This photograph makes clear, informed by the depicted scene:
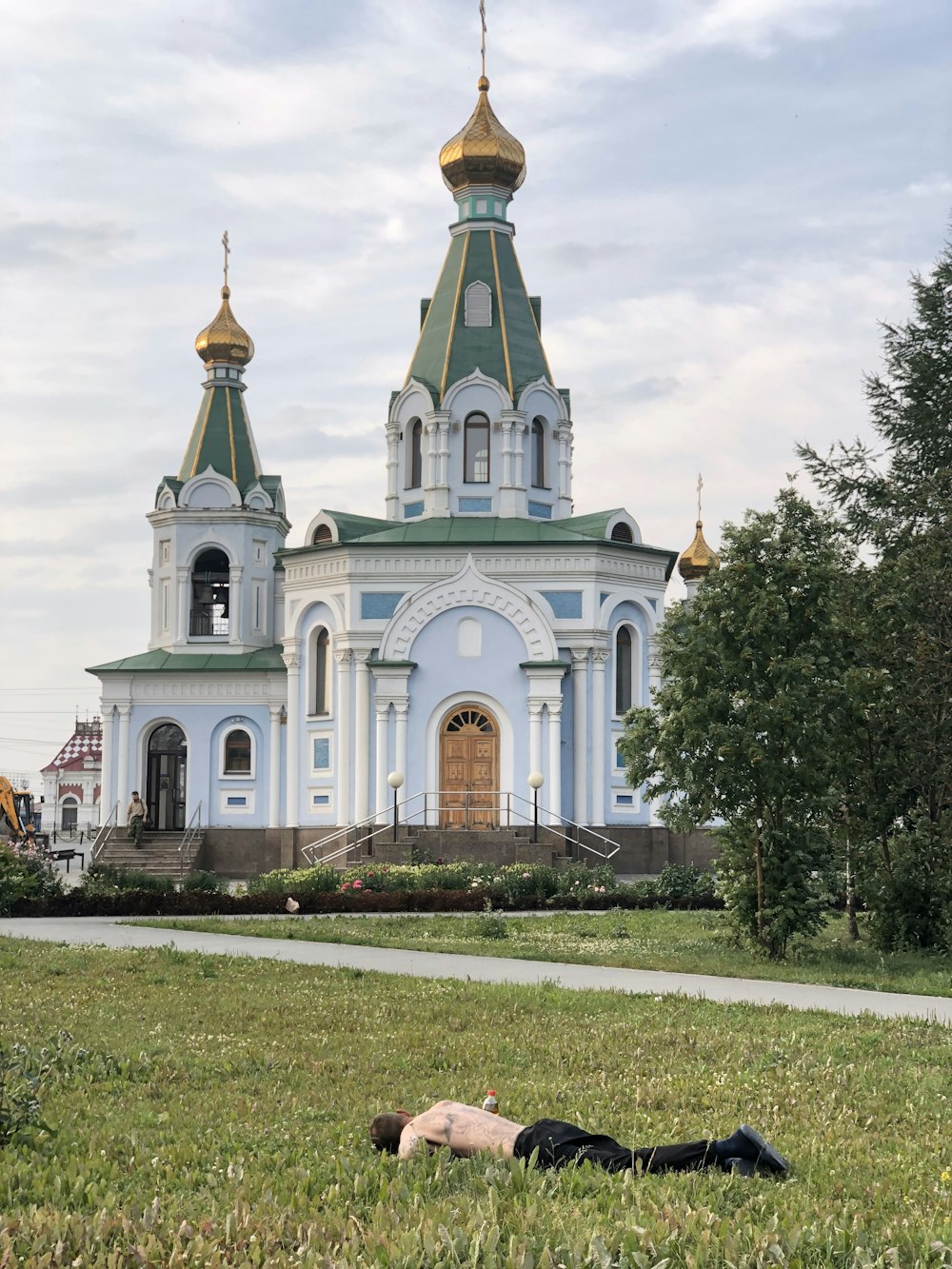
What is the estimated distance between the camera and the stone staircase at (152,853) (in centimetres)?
3284

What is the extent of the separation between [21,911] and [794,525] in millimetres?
11579

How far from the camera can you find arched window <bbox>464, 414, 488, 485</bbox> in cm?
3394

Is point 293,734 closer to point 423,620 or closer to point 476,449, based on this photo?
point 423,620

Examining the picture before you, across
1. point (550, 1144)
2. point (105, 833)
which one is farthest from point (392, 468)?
point (550, 1144)

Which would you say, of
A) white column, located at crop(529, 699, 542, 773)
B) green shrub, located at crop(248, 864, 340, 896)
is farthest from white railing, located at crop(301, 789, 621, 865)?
green shrub, located at crop(248, 864, 340, 896)

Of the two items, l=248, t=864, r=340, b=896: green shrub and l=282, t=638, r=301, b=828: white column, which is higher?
l=282, t=638, r=301, b=828: white column

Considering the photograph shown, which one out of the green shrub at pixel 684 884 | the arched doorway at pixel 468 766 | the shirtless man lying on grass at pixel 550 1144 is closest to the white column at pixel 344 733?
the arched doorway at pixel 468 766

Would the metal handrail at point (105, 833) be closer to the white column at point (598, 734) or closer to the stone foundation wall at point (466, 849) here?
the stone foundation wall at point (466, 849)

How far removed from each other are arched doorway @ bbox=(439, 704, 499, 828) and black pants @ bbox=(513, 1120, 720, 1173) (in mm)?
24813

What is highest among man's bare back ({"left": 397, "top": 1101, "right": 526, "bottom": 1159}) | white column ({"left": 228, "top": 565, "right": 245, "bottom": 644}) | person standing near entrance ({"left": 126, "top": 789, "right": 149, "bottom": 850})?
white column ({"left": 228, "top": 565, "right": 245, "bottom": 644})

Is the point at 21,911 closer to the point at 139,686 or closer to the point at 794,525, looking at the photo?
the point at 794,525

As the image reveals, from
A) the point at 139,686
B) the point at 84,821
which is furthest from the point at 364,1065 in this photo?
the point at 84,821

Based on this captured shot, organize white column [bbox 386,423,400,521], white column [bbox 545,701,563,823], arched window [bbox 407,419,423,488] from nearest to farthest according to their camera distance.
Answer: white column [bbox 545,701,563,823] < arched window [bbox 407,419,423,488] < white column [bbox 386,423,400,521]

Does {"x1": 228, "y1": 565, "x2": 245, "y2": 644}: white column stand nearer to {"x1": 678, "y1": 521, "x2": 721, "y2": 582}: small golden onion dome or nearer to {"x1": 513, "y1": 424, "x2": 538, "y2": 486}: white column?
{"x1": 513, "y1": 424, "x2": 538, "y2": 486}: white column
